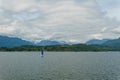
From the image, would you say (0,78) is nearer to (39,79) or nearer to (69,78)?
(39,79)

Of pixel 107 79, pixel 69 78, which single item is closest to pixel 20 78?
pixel 69 78

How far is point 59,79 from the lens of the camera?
83.4m

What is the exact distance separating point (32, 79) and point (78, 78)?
57.5 feet

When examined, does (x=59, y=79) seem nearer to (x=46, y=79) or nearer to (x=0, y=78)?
(x=46, y=79)

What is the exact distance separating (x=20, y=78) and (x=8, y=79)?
→ 454cm

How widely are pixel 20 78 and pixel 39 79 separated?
7487mm

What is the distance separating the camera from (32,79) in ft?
273

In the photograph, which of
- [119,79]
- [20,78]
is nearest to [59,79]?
[20,78]

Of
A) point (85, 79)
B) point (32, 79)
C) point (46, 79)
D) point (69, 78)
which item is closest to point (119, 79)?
point (85, 79)

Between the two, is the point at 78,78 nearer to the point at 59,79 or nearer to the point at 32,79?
the point at 59,79

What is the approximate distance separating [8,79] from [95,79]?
32526 millimetres

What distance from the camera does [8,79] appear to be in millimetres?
83125

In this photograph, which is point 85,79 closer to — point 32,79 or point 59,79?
point 59,79

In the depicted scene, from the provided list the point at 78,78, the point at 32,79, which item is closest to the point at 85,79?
the point at 78,78
